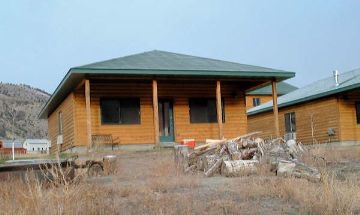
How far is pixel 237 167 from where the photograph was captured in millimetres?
10867

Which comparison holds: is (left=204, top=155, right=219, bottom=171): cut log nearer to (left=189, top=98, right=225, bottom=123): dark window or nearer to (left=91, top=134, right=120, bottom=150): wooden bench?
(left=91, top=134, right=120, bottom=150): wooden bench

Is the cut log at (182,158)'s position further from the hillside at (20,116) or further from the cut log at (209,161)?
the hillside at (20,116)

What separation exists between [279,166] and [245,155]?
179cm

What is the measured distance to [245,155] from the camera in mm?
12219

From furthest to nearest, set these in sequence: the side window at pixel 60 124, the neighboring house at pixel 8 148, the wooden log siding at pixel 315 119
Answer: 1. the neighboring house at pixel 8 148
2. the side window at pixel 60 124
3. the wooden log siding at pixel 315 119

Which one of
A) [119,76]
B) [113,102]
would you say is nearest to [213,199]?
[119,76]

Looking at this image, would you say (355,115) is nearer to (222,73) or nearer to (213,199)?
(222,73)

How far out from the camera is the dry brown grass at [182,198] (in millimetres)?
6211

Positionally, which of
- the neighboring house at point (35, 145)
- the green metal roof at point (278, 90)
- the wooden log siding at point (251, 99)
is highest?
the green metal roof at point (278, 90)

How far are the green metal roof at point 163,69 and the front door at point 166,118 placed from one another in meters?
1.97

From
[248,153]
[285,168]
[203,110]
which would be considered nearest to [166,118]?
[203,110]

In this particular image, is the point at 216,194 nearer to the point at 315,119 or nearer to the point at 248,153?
the point at 248,153

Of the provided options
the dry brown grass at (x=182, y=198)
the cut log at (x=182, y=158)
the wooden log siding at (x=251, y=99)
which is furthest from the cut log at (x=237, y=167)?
the wooden log siding at (x=251, y=99)

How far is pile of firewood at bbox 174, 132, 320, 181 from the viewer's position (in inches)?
412
